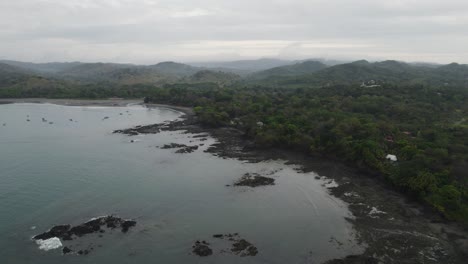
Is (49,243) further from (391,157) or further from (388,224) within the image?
(391,157)

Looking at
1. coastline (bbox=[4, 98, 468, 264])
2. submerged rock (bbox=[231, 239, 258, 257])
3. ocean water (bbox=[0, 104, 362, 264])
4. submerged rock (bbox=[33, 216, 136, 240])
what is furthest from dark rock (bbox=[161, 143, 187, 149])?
submerged rock (bbox=[231, 239, 258, 257])

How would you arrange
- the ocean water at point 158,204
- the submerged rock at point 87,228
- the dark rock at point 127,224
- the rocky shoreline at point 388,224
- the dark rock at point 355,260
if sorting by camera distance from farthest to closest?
the dark rock at point 127,224
the submerged rock at point 87,228
the ocean water at point 158,204
the rocky shoreline at point 388,224
the dark rock at point 355,260

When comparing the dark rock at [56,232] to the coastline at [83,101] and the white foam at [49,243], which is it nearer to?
the white foam at [49,243]

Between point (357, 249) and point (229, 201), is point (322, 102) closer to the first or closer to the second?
point (229, 201)

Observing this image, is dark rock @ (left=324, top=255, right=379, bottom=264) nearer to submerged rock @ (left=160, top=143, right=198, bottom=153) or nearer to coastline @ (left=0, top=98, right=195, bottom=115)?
submerged rock @ (left=160, top=143, right=198, bottom=153)

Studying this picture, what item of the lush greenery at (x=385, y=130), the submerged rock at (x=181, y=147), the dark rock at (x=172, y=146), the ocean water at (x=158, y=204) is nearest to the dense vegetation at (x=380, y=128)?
the lush greenery at (x=385, y=130)

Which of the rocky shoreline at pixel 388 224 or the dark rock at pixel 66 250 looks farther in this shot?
the rocky shoreline at pixel 388 224

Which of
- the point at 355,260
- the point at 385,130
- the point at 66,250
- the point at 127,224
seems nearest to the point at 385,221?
the point at 355,260
